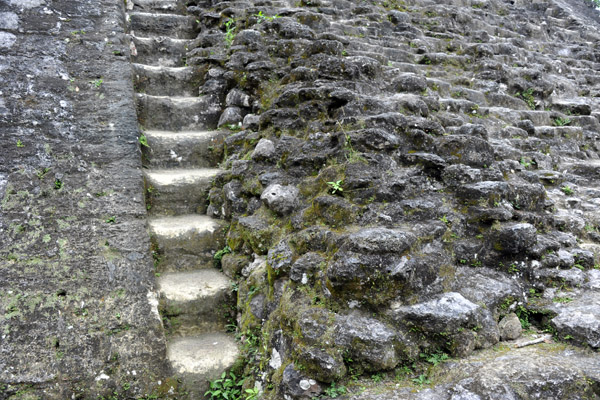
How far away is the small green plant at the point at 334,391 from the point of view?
82.8 inches

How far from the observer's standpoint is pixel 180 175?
151 inches

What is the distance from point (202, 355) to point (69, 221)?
1304 millimetres

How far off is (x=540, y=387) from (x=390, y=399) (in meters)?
0.69

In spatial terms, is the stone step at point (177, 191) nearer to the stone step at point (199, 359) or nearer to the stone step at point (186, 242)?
the stone step at point (186, 242)

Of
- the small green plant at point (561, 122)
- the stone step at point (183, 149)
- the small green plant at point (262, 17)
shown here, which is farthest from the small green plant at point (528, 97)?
the stone step at point (183, 149)

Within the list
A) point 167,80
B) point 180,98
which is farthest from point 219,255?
point 167,80

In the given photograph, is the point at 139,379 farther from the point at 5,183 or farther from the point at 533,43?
the point at 533,43

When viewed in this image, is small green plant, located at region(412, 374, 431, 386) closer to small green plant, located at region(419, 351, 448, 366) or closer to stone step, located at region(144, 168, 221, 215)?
small green plant, located at region(419, 351, 448, 366)

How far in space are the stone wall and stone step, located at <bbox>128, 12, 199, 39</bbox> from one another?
141 cm

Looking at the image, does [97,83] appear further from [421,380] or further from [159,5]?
[421,380]

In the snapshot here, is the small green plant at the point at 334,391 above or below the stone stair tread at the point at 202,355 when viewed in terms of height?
above

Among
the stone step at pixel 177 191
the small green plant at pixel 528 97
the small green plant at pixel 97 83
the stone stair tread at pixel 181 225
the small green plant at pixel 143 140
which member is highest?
the small green plant at pixel 528 97

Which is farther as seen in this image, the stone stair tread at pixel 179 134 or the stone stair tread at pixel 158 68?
the stone stair tread at pixel 158 68

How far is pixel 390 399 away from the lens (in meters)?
2.03
